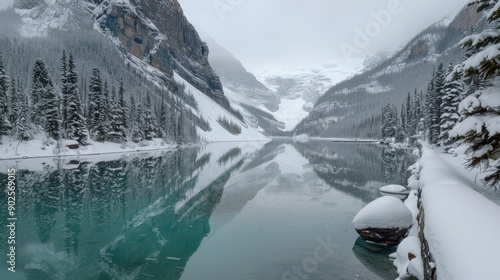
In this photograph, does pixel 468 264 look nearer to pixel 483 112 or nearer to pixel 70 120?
pixel 483 112

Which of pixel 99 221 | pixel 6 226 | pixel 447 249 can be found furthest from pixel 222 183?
pixel 447 249

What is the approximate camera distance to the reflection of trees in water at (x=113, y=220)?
11.6 meters

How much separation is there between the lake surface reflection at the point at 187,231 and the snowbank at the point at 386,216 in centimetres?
110

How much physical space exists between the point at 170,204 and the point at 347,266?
14.4 meters

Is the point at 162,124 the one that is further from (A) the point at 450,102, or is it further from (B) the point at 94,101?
(A) the point at 450,102

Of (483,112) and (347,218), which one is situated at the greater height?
(483,112)

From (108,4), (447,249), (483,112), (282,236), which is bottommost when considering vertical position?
(282,236)

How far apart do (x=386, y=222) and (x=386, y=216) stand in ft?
1.03

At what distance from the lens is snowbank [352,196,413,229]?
1340 cm

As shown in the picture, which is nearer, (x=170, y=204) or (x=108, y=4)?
(x=170, y=204)

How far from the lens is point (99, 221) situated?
56.5 feet

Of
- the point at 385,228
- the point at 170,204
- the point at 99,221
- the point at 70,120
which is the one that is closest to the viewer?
the point at 385,228

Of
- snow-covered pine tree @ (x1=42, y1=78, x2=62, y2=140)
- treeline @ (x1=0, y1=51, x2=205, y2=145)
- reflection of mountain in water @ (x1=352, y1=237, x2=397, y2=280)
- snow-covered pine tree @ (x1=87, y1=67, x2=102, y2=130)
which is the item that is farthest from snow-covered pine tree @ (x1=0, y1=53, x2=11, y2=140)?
reflection of mountain in water @ (x1=352, y1=237, x2=397, y2=280)

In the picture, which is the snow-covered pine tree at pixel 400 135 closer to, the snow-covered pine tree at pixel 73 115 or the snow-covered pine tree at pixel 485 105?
the snow-covered pine tree at pixel 73 115
